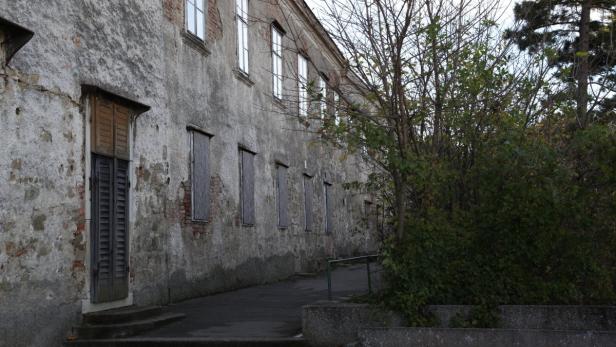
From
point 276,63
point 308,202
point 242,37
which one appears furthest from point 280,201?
point 242,37

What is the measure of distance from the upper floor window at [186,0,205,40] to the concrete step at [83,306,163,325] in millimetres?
5369

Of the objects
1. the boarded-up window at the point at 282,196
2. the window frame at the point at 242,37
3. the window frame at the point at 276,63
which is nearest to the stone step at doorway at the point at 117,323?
the window frame at the point at 242,37

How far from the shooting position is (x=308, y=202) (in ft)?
65.5

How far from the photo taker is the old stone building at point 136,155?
25.1ft

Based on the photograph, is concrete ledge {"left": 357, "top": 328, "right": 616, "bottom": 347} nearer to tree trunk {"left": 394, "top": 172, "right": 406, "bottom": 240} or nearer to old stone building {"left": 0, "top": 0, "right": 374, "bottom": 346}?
tree trunk {"left": 394, "top": 172, "right": 406, "bottom": 240}

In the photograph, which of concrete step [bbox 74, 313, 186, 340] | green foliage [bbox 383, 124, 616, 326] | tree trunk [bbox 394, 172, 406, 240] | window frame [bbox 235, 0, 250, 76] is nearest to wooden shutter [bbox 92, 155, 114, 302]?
concrete step [bbox 74, 313, 186, 340]

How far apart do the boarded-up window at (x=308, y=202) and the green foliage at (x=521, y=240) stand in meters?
11.6

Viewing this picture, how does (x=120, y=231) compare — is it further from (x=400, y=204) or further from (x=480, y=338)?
(x=480, y=338)

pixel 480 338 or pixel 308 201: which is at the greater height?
pixel 308 201

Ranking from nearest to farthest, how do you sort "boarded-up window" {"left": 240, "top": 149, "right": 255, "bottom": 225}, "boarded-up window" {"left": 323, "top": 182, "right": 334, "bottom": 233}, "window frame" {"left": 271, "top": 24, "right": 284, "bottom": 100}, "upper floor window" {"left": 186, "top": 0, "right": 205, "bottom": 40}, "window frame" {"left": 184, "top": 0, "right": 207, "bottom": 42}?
1. "window frame" {"left": 184, "top": 0, "right": 207, "bottom": 42}
2. "upper floor window" {"left": 186, "top": 0, "right": 205, "bottom": 40}
3. "boarded-up window" {"left": 240, "top": 149, "right": 255, "bottom": 225}
4. "window frame" {"left": 271, "top": 24, "right": 284, "bottom": 100}
5. "boarded-up window" {"left": 323, "top": 182, "right": 334, "bottom": 233}

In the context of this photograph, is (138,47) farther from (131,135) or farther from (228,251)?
(228,251)

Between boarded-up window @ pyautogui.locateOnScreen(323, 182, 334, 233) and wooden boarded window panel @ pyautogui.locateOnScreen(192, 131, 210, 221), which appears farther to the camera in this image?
boarded-up window @ pyautogui.locateOnScreen(323, 182, 334, 233)

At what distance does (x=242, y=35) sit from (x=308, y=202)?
6227 mm

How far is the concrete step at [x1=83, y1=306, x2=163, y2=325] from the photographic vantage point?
859cm
